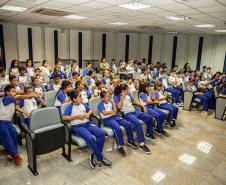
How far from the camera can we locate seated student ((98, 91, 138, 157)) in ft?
12.3

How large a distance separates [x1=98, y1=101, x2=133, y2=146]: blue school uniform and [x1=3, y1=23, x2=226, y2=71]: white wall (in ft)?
28.9

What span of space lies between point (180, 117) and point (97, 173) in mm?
3714

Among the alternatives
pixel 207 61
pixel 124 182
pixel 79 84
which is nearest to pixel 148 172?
pixel 124 182

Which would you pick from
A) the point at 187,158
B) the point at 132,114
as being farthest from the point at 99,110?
the point at 187,158

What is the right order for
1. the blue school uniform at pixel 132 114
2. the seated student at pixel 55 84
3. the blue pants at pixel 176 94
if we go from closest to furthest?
the blue school uniform at pixel 132 114
the seated student at pixel 55 84
the blue pants at pixel 176 94

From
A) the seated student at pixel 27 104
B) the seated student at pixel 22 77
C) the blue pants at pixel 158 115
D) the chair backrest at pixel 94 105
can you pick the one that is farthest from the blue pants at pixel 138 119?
the seated student at pixel 22 77

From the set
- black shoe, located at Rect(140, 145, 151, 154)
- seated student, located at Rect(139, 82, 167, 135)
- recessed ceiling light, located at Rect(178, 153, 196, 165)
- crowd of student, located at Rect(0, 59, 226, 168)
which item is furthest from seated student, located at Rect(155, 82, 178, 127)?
black shoe, located at Rect(140, 145, 151, 154)

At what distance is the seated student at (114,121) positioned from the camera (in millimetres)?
3764

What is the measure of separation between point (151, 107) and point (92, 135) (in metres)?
2.08

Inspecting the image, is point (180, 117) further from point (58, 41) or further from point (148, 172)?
point (58, 41)

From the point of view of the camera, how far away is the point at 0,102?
3395 millimetres

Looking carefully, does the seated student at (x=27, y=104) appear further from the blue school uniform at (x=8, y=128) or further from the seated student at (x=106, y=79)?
the seated student at (x=106, y=79)

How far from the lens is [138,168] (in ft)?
11.1

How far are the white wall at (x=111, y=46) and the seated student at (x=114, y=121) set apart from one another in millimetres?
8775
